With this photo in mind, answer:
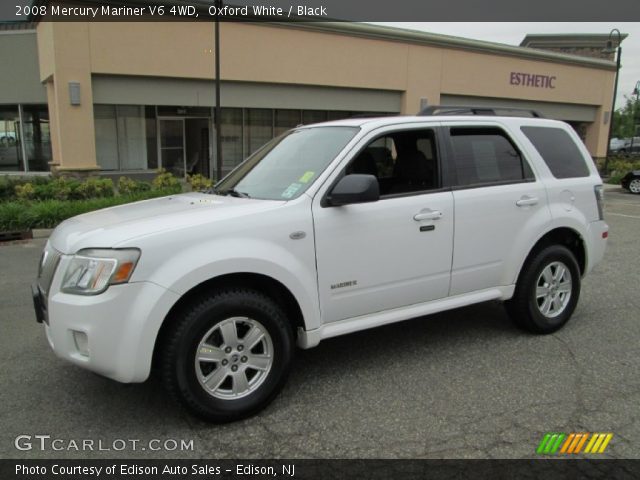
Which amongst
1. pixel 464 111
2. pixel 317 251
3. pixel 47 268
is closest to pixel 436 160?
pixel 464 111

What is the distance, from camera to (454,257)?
13.8 ft

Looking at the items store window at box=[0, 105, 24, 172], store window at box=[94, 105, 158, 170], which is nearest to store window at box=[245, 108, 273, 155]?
store window at box=[94, 105, 158, 170]

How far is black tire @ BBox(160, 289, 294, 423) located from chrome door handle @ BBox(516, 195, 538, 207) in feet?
7.57

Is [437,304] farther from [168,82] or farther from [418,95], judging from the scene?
[418,95]

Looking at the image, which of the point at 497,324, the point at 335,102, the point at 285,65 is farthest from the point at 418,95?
the point at 497,324

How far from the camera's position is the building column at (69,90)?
15891 millimetres

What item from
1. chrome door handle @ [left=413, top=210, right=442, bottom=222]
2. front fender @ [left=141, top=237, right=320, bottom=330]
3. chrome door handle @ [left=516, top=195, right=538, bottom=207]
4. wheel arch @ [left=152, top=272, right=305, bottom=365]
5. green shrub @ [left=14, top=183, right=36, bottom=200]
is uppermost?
chrome door handle @ [left=516, top=195, right=538, bottom=207]

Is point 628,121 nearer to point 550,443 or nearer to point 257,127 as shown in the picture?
point 257,127

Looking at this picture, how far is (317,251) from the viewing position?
357cm

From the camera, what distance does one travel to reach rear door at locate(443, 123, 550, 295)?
168 inches

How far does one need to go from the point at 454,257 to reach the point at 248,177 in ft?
5.71

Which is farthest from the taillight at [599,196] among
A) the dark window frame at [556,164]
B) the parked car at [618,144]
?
the parked car at [618,144]

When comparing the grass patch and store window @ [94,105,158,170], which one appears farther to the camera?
store window @ [94,105,158,170]

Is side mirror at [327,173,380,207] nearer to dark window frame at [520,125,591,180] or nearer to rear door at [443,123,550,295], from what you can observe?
rear door at [443,123,550,295]
